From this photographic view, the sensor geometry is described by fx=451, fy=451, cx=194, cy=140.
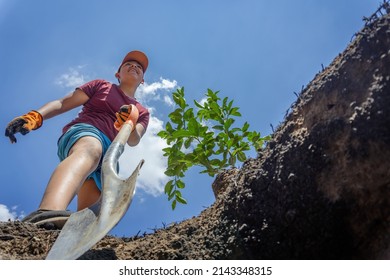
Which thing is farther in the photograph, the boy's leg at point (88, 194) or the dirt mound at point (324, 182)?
the boy's leg at point (88, 194)

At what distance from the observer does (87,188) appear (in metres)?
3.07

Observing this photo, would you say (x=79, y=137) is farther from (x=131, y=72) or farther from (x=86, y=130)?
(x=131, y=72)

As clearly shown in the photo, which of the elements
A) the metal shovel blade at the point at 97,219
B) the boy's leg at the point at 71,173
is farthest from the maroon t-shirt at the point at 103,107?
the metal shovel blade at the point at 97,219

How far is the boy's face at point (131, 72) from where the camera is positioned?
12.0 ft

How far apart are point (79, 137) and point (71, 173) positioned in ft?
1.39

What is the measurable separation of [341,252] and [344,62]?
0.64 metres

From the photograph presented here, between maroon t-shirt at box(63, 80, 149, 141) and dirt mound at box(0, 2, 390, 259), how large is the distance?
1.52m

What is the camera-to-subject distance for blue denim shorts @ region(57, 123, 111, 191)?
2.91 m

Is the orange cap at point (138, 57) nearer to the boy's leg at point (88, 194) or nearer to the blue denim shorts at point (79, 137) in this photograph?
the blue denim shorts at point (79, 137)

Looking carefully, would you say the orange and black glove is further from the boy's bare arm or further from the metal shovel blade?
the metal shovel blade

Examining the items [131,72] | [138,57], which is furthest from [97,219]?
[138,57]

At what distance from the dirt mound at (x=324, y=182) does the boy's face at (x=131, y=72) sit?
6.99 feet

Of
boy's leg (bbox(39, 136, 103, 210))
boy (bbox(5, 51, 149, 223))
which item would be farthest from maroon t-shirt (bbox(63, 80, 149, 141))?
boy's leg (bbox(39, 136, 103, 210))

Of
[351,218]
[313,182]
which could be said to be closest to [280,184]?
[313,182]
